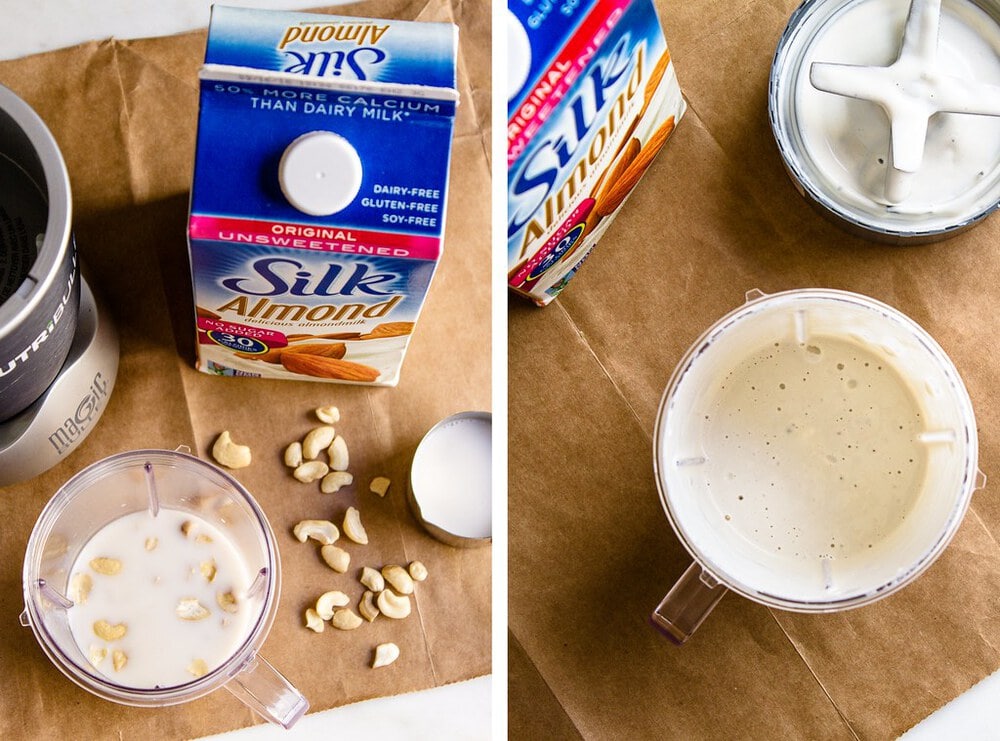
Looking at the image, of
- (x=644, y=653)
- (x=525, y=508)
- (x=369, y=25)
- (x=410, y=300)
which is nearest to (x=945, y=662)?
(x=644, y=653)

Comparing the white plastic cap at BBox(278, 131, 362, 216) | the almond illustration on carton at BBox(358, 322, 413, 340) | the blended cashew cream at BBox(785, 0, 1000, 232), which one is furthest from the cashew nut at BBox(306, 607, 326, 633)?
the blended cashew cream at BBox(785, 0, 1000, 232)

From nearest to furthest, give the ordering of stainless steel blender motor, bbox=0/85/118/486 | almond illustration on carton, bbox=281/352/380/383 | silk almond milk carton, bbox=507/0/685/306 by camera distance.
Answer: stainless steel blender motor, bbox=0/85/118/486 < silk almond milk carton, bbox=507/0/685/306 < almond illustration on carton, bbox=281/352/380/383

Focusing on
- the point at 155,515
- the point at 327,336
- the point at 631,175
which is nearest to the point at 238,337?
the point at 327,336

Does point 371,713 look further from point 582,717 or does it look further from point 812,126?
point 812,126

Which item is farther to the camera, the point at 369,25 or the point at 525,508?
the point at 525,508

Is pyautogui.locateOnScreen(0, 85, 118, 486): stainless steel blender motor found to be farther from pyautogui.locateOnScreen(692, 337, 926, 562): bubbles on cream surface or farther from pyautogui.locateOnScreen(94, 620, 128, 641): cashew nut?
pyautogui.locateOnScreen(692, 337, 926, 562): bubbles on cream surface
